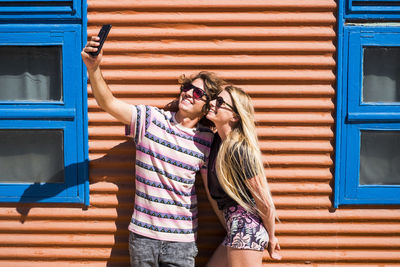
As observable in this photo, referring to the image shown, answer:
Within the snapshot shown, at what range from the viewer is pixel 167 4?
131 inches

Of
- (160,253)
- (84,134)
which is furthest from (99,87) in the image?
(160,253)

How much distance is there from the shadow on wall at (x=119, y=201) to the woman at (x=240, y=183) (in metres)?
0.48

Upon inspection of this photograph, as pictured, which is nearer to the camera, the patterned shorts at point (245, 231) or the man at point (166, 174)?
the patterned shorts at point (245, 231)

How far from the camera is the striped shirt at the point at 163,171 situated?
3.03 metres

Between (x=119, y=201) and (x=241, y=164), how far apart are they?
4.04 feet

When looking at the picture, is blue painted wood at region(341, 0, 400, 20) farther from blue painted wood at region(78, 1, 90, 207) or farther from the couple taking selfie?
blue painted wood at region(78, 1, 90, 207)

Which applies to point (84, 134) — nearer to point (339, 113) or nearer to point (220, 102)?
point (220, 102)

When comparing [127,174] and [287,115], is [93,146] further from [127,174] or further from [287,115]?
[287,115]

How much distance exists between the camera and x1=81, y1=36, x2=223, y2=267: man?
303 centimetres

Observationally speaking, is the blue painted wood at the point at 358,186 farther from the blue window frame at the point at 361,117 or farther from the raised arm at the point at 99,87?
the raised arm at the point at 99,87

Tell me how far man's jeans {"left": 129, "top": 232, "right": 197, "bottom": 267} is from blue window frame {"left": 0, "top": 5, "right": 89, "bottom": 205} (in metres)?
0.68

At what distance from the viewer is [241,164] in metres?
2.79

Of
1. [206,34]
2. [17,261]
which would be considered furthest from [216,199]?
[17,261]

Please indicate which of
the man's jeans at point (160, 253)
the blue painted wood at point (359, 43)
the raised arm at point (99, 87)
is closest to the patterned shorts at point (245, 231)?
the man's jeans at point (160, 253)
